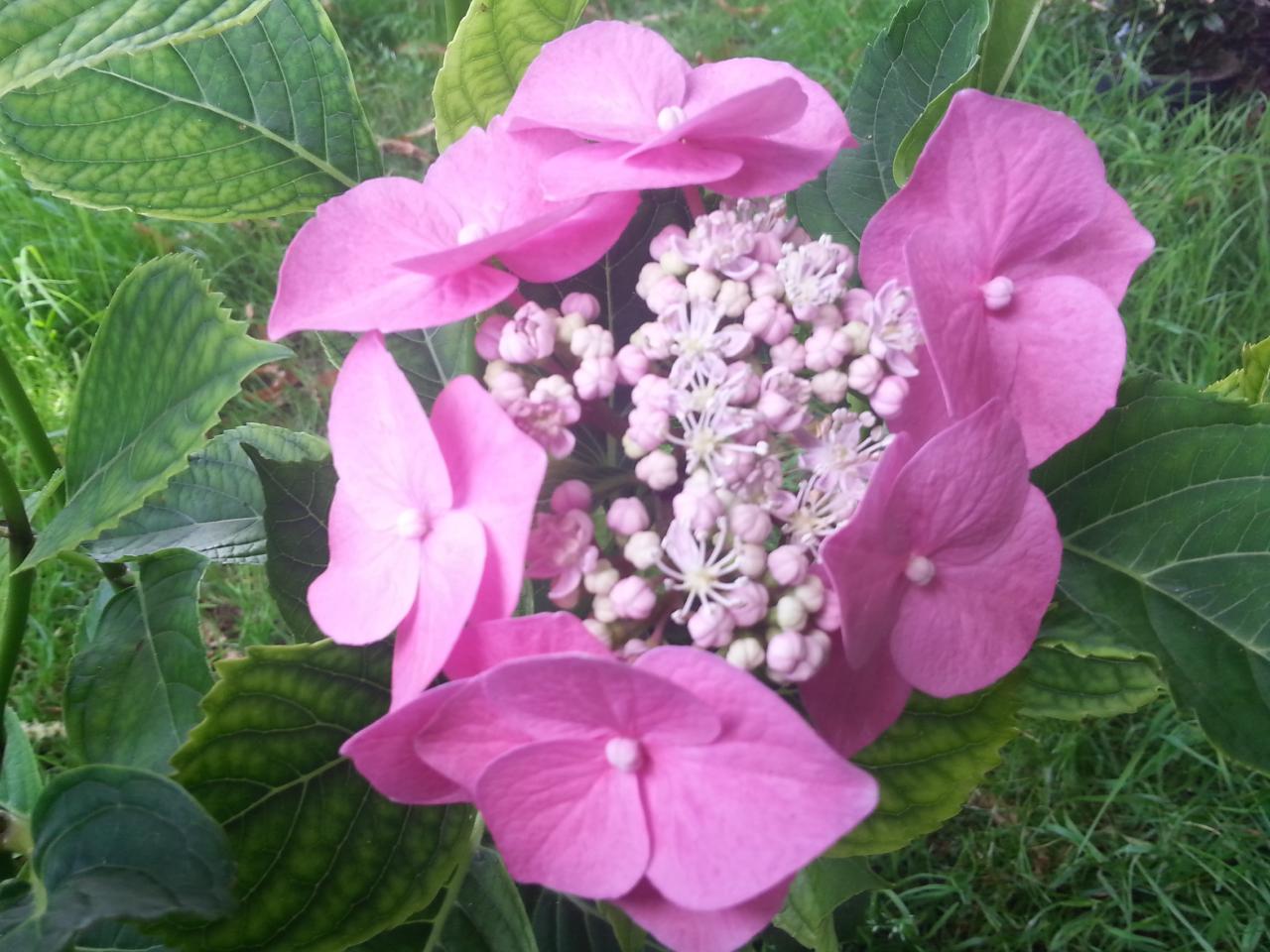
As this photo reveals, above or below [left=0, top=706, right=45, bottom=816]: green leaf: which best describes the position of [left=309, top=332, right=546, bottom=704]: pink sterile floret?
above

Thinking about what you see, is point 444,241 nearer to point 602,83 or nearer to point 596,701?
point 602,83

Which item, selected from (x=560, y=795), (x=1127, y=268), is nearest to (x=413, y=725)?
(x=560, y=795)

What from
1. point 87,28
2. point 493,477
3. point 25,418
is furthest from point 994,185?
point 25,418

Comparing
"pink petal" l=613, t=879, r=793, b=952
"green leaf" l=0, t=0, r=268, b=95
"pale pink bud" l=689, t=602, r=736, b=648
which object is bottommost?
"pink petal" l=613, t=879, r=793, b=952

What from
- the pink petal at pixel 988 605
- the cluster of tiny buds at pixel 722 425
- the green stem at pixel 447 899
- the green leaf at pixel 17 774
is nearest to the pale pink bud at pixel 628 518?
the cluster of tiny buds at pixel 722 425

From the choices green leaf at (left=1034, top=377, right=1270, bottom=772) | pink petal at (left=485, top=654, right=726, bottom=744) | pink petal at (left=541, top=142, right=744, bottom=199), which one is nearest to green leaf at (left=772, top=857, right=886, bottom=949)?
green leaf at (left=1034, top=377, right=1270, bottom=772)

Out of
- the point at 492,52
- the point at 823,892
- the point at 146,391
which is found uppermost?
the point at 492,52

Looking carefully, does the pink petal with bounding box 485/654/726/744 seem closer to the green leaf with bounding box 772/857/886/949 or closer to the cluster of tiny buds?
the cluster of tiny buds
